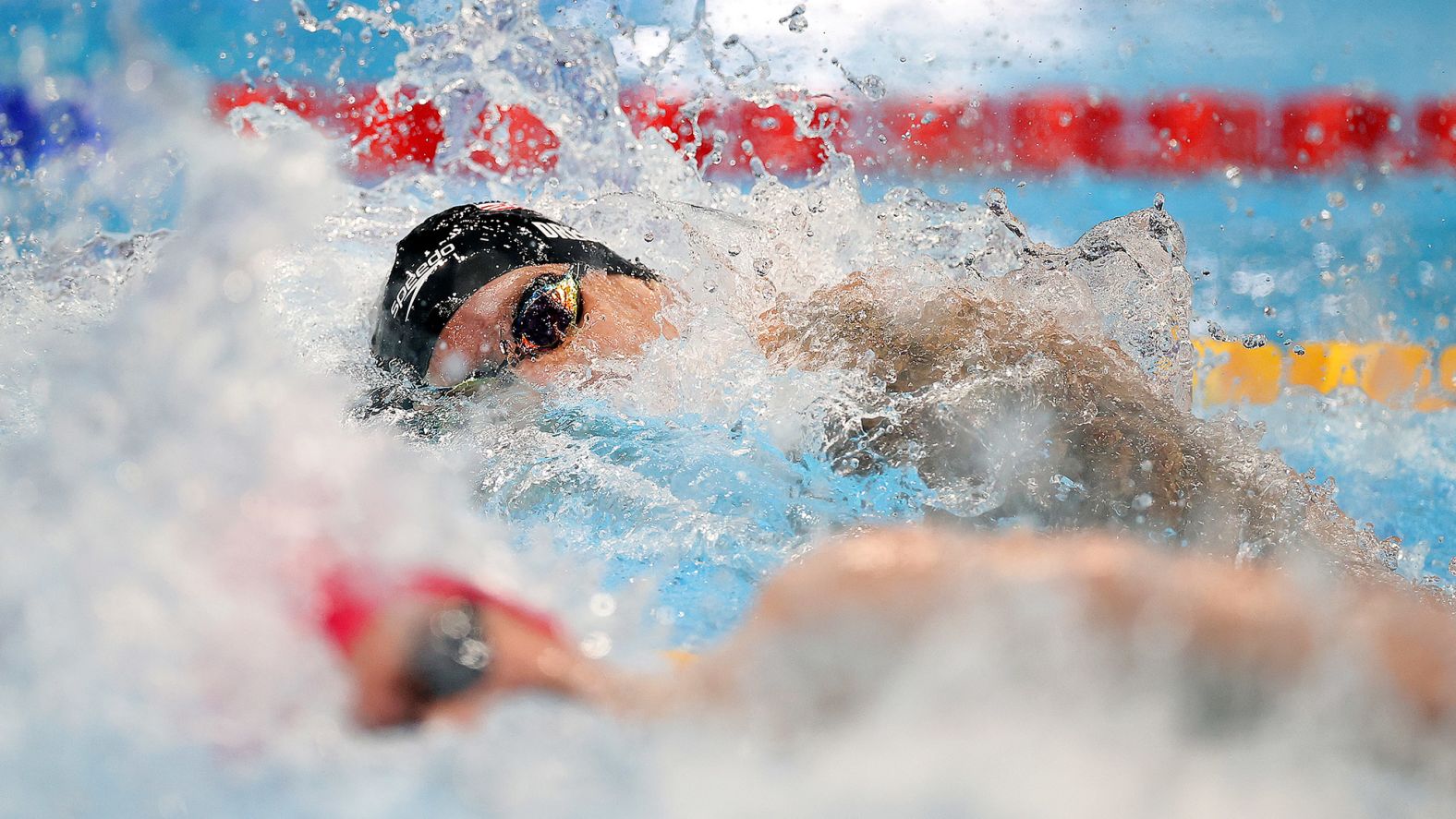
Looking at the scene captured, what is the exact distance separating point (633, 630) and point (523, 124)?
7.41ft

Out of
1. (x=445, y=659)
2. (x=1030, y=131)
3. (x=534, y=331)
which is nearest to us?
(x=445, y=659)

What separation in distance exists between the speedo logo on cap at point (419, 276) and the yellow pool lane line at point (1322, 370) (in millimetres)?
1501

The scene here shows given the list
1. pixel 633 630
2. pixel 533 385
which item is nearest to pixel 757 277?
pixel 533 385

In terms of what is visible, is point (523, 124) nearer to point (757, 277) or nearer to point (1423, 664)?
point (757, 277)

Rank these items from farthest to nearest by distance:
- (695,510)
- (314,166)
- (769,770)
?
(695,510)
(314,166)
(769,770)

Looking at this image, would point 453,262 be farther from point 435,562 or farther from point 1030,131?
point 1030,131

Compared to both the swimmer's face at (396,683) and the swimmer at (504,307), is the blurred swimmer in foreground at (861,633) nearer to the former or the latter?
the swimmer's face at (396,683)

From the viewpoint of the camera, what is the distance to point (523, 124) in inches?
102

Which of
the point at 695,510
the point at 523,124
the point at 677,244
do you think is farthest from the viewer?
the point at 523,124

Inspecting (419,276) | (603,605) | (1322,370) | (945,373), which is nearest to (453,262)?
(419,276)

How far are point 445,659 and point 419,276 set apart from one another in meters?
0.85

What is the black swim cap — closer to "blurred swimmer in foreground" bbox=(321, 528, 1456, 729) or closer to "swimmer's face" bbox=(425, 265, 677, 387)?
"swimmer's face" bbox=(425, 265, 677, 387)

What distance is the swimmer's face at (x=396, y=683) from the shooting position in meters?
0.43

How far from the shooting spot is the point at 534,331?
1.16 meters
